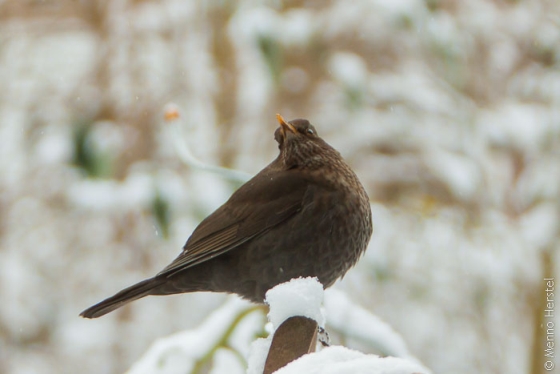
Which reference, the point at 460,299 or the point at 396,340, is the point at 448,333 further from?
the point at 396,340

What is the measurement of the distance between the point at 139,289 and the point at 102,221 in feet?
12.2

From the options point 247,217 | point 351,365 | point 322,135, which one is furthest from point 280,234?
point 322,135

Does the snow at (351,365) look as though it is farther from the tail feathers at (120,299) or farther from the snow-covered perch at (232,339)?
the tail feathers at (120,299)

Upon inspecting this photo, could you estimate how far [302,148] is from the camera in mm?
2814

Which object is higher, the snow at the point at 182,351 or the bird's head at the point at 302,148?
the bird's head at the point at 302,148

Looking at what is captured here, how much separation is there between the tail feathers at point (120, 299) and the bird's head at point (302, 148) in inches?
28.4

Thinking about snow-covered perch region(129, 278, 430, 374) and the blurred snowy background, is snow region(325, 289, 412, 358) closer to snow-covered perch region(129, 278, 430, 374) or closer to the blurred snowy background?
snow-covered perch region(129, 278, 430, 374)

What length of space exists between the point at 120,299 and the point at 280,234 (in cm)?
60

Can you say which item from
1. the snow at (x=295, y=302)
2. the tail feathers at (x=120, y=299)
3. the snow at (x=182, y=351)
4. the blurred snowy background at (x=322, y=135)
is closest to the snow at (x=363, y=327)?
the snow at (x=182, y=351)

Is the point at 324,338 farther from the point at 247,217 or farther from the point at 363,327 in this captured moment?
the point at 247,217

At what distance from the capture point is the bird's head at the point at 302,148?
278cm

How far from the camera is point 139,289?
96.7 inches

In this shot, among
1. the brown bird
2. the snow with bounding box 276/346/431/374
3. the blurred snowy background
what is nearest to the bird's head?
the brown bird

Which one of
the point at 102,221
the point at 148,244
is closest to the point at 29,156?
the point at 102,221
